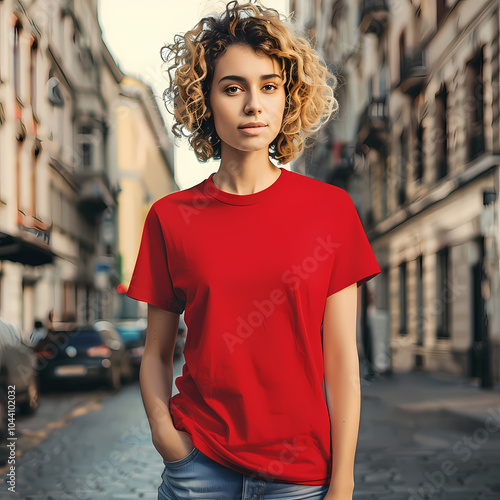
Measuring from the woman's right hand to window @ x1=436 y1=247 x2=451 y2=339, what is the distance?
13.8m

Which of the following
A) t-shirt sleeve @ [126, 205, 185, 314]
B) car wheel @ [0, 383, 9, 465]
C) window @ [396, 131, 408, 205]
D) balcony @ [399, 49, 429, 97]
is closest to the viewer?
t-shirt sleeve @ [126, 205, 185, 314]

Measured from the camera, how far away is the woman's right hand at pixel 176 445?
1631 mm

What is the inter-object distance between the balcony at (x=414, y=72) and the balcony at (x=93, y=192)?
31.4ft

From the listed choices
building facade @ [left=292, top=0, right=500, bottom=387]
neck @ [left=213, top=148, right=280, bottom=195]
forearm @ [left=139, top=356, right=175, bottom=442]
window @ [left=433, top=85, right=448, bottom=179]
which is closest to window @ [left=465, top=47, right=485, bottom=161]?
building facade @ [left=292, top=0, right=500, bottom=387]

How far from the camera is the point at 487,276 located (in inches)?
481

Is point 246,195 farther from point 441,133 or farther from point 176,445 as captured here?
point 441,133

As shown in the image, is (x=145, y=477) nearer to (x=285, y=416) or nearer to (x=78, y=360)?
(x=285, y=416)

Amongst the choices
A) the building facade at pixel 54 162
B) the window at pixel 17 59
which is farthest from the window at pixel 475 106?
the window at pixel 17 59

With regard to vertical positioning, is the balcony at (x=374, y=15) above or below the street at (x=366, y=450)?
above

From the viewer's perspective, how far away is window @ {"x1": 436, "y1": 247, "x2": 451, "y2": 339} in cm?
1510

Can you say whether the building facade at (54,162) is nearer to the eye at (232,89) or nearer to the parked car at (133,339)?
the parked car at (133,339)

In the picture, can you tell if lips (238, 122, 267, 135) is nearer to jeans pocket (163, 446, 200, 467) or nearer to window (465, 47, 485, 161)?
jeans pocket (163, 446, 200, 467)

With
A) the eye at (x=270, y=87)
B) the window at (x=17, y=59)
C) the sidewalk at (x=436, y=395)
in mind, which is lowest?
the sidewalk at (x=436, y=395)

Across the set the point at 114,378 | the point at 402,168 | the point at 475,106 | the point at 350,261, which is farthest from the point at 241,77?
the point at 402,168
